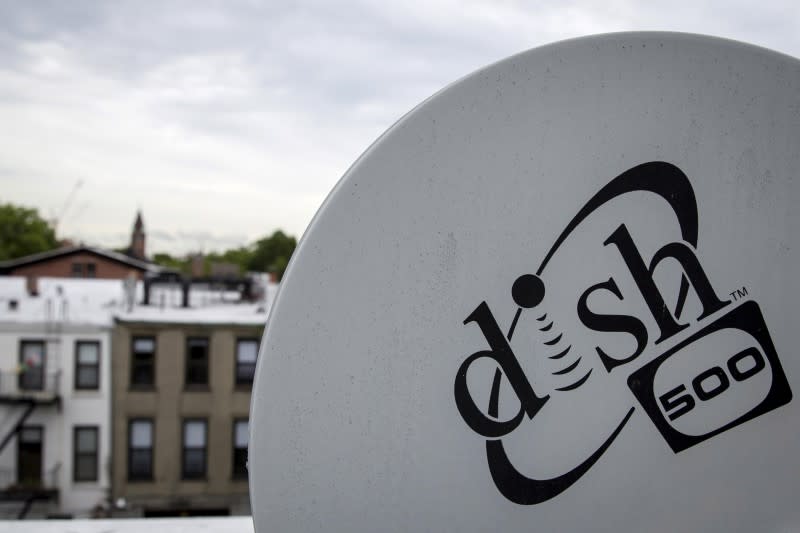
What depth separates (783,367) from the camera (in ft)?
7.93

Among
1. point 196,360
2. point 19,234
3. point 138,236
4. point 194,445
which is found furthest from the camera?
point 138,236

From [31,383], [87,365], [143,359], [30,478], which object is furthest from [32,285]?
[30,478]

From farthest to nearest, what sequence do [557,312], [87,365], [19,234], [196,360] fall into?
[19,234] → [196,360] → [87,365] → [557,312]

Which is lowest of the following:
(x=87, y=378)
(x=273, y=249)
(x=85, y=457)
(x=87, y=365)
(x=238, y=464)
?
(x=238, y=464)

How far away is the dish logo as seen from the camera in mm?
2250

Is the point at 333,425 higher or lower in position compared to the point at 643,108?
lower

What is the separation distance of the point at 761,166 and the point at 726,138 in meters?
0.16

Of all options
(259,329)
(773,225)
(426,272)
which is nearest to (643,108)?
(773,225)

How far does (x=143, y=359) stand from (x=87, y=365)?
147 centimetres

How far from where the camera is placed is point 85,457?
20.0m

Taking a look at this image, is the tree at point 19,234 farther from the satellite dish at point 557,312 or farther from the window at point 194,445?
the satellite dish at point 557,312

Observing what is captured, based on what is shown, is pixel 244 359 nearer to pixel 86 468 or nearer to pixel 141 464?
pixel 141 464

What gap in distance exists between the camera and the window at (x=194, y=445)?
20359 mm

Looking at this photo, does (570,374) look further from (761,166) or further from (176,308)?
(176,308)
